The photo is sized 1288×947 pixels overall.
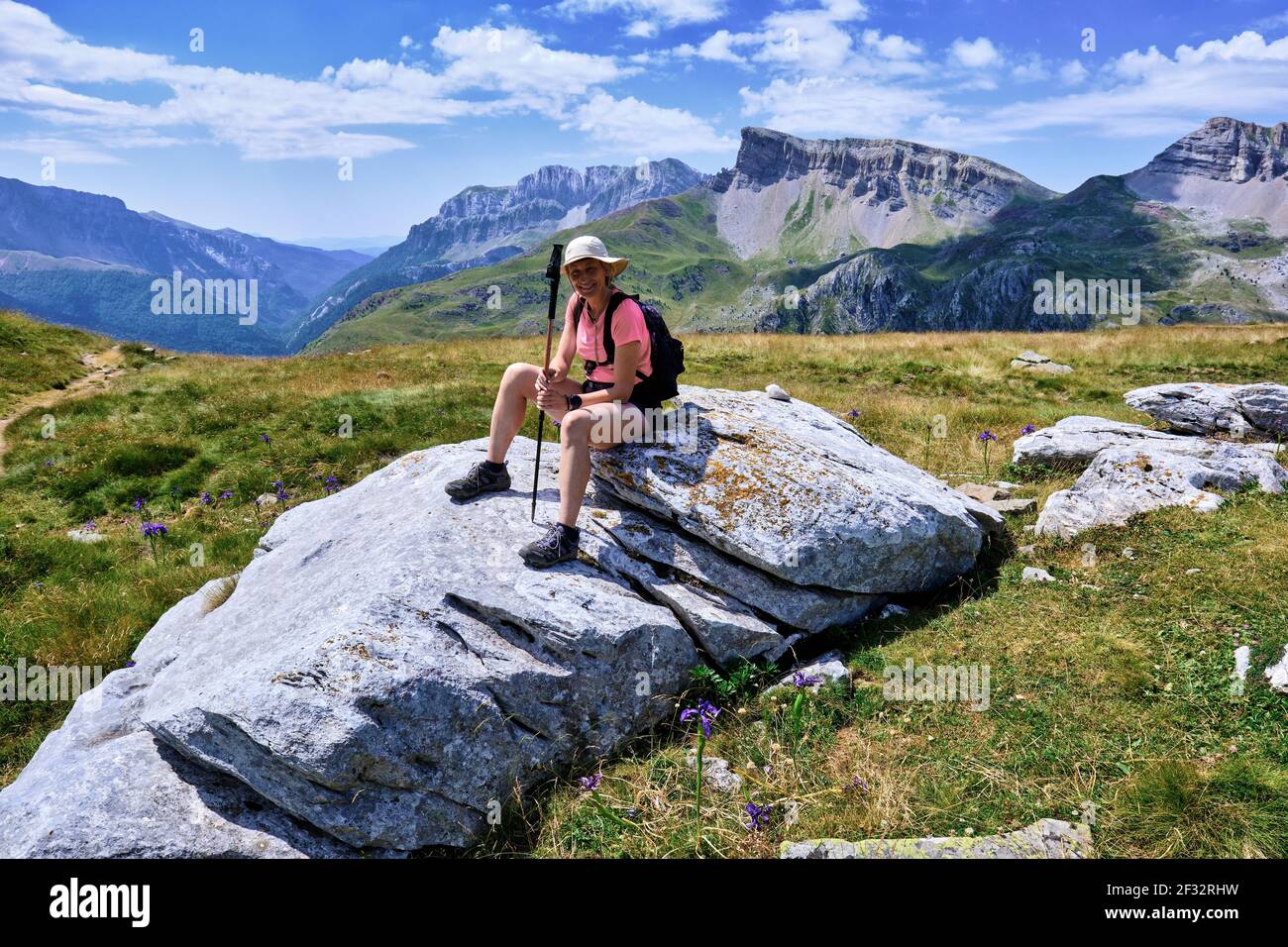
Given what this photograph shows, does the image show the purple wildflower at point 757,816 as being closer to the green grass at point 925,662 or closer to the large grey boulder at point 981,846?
the green grass at point 925,662

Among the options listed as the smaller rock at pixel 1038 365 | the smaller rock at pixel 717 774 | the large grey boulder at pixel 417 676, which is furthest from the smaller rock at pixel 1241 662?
the smaller rock at pixel 1038 365

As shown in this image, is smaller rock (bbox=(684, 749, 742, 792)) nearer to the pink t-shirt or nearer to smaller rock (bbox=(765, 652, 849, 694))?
smaller rock (bbox=(765, 652, 849, 694))

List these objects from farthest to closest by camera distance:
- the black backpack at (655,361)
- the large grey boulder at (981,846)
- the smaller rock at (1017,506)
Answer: the smaller rock at (1017,506), the black backpack at (655,361), the large grey boulder at (981,846)

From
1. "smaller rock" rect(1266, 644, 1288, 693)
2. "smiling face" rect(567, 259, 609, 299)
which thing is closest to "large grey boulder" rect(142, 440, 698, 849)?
"smiling face" rect(567, 259, 609, 299)

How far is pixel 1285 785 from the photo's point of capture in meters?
4.84

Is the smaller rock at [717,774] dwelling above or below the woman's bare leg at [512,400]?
below

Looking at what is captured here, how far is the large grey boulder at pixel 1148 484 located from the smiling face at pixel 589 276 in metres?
7.03

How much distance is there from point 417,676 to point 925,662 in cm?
512

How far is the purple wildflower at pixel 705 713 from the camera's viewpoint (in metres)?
6.22

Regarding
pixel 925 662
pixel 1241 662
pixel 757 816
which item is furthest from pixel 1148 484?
pixel 757 816

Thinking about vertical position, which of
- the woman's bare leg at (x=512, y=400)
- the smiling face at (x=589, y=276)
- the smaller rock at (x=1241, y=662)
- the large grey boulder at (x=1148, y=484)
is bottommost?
the smaller rock at (x=1241, y=662)

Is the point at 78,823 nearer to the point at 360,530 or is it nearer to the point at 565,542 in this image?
the point at 360,530

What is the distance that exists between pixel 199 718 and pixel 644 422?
5393 millimetres

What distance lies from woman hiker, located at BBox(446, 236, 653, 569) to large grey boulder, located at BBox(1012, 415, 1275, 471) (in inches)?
326
